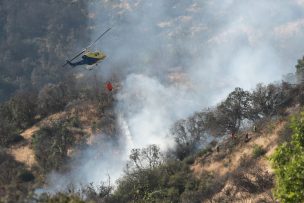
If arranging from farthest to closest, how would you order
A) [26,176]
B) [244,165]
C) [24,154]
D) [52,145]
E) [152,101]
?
[152,101]
[24,154]
[52,145]
[26,176]
[244,165]

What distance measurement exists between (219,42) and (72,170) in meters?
86.0

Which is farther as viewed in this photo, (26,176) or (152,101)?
(152,101)

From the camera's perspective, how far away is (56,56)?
143750 mm

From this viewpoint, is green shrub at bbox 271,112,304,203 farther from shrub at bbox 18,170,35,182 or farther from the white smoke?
the white smoke

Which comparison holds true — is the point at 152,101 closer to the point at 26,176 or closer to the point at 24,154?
the point at 24,154

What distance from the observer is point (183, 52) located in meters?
130

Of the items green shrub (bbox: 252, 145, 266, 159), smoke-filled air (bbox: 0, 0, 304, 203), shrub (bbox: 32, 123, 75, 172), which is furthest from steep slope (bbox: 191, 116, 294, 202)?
shrub (bbox: 32, 123, 75, 172)

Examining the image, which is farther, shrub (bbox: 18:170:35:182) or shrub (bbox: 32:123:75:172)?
shrub (bbox: 32:123:75:172)

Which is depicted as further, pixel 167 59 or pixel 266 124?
pixel 167 59

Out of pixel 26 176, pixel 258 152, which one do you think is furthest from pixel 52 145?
pixel 258 152

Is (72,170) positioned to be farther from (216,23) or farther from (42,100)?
(216,23)

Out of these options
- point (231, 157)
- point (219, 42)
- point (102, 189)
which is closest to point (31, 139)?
point (102, 189)

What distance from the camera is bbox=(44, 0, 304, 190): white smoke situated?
245 ft

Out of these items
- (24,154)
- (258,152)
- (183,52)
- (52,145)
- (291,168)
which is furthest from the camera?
(183,52)
